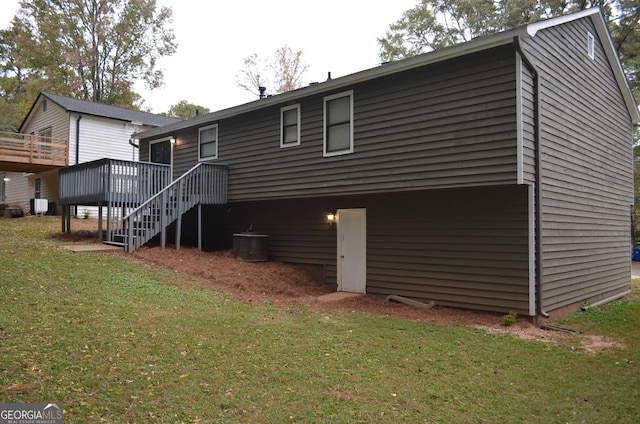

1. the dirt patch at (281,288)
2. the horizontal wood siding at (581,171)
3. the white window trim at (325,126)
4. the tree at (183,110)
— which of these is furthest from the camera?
the tree at (183,110)

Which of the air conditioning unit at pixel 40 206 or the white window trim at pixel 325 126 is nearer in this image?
the white window trim at pixel 325 126

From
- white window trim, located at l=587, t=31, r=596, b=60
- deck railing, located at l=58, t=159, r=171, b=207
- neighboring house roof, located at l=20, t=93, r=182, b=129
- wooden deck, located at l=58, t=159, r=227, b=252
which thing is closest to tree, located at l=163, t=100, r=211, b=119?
neighboring house roof, located at l=20, t=93, r=182, b=129

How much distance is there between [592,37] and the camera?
10.8 meters

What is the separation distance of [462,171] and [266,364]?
510 cm

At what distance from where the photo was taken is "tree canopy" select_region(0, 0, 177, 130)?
2920 cm

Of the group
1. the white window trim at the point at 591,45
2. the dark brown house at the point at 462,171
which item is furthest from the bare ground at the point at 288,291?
the white window trim at the point at 591,45

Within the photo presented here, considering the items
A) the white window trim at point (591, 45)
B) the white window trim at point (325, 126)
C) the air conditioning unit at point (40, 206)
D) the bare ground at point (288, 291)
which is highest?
the white window trim at point (591, 45)

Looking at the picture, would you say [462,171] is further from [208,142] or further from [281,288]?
[208,142]

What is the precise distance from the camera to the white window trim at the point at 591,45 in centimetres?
1059

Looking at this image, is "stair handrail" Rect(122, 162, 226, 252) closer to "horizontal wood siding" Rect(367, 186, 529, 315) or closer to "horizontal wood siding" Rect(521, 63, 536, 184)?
"horizontal wood siding" Rect(367, 186, 529, 315)

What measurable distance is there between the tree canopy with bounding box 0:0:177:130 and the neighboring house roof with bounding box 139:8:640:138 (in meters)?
20.4

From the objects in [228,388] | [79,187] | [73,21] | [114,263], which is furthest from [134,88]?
[228,388]

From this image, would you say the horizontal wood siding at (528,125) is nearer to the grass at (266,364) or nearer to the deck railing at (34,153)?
the grass at (266,364)

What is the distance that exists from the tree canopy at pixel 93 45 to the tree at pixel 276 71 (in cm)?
664
